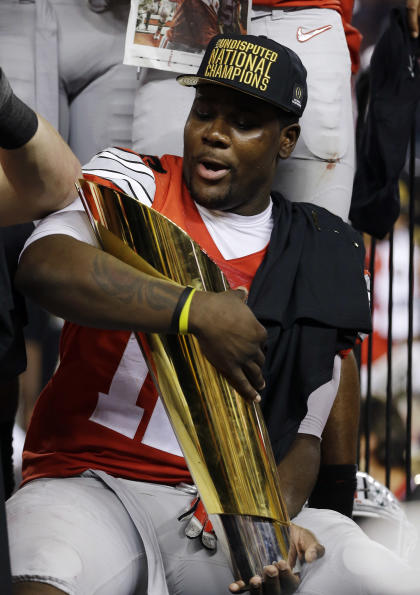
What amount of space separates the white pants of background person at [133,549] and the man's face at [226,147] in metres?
0.76

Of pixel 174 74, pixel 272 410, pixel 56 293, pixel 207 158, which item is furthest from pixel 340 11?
pixel 56 293

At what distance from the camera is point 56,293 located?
5.42 feet

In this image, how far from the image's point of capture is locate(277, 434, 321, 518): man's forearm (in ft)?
6.59

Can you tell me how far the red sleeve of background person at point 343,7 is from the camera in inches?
98.4

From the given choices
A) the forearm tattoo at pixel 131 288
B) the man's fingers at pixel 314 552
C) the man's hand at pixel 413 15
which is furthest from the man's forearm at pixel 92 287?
the man's hand at pixel 413 15

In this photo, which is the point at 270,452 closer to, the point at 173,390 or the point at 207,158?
the point at 173,390

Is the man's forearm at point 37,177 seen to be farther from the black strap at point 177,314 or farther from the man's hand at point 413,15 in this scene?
the man's hand at point 413,15

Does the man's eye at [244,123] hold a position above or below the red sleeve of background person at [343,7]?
below

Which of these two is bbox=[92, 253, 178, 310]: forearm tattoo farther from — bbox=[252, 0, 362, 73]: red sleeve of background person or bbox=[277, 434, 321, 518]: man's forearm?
bbox=[252, 0, 362, 73]: red sleeve of background person

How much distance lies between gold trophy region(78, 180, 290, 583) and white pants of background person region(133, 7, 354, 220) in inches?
33.7

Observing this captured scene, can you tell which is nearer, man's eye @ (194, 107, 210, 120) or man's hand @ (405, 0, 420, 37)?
Result: man's eye @ (194, 107, 210, 120)

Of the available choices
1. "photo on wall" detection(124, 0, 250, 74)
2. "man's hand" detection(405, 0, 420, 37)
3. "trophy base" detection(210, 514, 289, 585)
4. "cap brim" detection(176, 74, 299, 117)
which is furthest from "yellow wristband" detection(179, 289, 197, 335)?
"man's hand" detection(405, 0, 420, 37)

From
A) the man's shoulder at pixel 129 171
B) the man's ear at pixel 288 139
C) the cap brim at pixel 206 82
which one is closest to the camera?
the man's shoulder at pixel 129 171

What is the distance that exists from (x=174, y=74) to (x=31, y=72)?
0.41 meters
